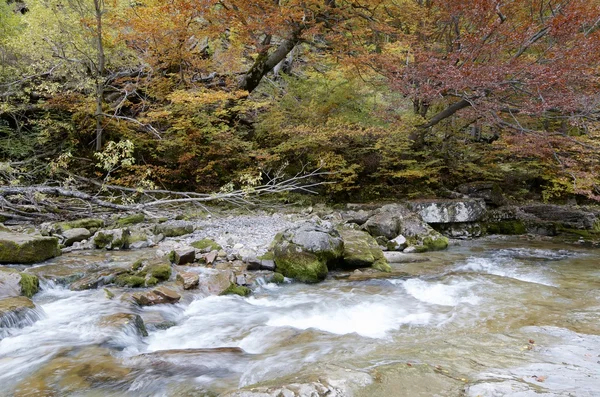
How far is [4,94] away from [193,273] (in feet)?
30.7

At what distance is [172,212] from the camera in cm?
1004

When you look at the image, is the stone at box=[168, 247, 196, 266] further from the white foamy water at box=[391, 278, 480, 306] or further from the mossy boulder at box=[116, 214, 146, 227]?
the white foamy water at box=[391, 278, 480, 306]

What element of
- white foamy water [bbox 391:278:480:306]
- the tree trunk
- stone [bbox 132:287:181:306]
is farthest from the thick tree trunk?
stone [bbox 132:287:181:306]

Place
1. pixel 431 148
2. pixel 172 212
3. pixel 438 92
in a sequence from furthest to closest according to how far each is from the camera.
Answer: pixel 431 148 → pixel 172 212 → pixel 438 92

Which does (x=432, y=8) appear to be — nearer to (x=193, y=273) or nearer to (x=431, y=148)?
(x=431, y=148)

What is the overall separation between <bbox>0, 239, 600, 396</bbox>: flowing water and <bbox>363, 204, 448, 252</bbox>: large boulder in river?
2.61 meters

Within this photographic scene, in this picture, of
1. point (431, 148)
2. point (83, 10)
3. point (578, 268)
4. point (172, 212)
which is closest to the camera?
point (578, 268)

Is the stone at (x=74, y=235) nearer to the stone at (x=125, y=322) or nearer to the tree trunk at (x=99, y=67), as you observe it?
the stone at (x=125, y=322)

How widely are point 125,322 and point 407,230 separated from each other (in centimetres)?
745

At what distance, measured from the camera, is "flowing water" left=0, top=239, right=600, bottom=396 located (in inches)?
110

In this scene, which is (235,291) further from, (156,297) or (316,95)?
(316,95)

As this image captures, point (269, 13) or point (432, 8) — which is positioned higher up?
point (432, 8)

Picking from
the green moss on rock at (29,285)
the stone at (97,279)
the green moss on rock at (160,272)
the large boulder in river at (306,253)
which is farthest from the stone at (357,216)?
the green moss on rock at (29,285)

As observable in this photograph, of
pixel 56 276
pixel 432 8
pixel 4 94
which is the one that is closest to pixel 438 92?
pixel 432 8
